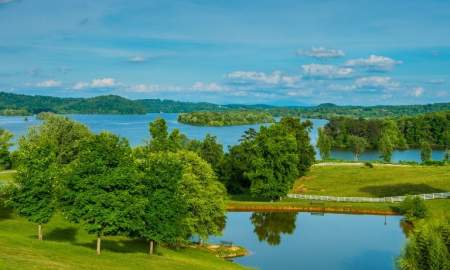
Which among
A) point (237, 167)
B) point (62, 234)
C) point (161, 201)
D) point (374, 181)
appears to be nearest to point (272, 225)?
point (237, 167)

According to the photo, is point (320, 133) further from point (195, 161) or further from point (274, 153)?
point (195, 161)

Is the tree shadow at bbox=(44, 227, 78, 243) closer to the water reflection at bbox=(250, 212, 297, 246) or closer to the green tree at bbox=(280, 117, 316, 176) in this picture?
the water reflection at bbox=(250, 212, 297, 246)

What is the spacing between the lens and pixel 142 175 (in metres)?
38.4

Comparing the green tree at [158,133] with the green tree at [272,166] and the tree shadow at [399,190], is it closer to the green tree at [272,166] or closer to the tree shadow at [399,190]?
the green tree at [272,166]

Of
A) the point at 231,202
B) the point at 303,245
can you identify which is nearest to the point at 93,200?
the point at 303,245

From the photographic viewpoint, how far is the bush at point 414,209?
71.3m

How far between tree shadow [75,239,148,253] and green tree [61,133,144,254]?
17.7 feet

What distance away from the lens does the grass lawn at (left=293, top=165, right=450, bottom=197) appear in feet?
290

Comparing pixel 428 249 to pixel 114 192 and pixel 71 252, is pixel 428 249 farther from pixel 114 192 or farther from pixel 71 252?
pixel 71 252

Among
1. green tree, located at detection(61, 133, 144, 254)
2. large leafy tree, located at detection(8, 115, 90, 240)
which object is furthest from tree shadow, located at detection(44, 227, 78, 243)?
green tree, located at detection(61, 133, 144, 254)

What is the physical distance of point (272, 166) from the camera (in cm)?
8288

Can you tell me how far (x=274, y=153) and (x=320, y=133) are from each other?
73.6 m

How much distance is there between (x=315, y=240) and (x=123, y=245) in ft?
88.4

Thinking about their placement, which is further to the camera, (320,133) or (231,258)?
(320,133)
